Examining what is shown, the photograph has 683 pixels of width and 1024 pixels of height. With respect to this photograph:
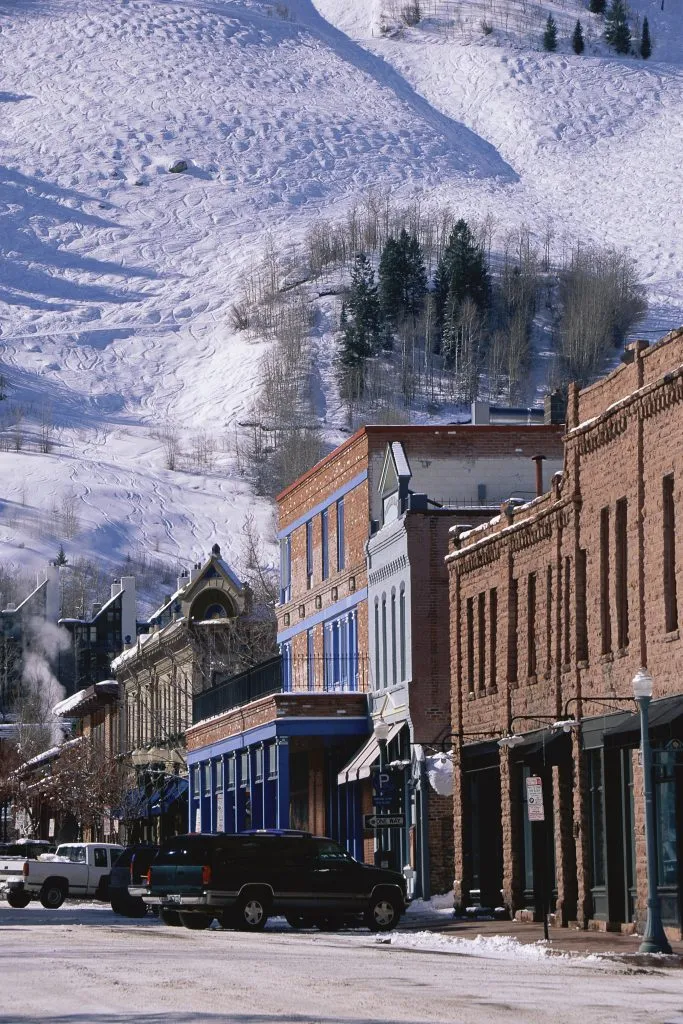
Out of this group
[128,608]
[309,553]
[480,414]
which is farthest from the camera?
[128,608]

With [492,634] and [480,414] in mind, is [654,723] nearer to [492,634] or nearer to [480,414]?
[492,634]

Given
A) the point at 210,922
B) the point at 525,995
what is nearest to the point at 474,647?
the point at 210,922

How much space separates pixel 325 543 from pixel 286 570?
6.08 metres

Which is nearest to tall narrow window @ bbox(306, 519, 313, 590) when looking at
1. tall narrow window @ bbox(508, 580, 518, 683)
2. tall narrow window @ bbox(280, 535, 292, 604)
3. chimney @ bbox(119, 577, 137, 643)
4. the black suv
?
tall narrow window @ bbox(280, 535, 292, 604)

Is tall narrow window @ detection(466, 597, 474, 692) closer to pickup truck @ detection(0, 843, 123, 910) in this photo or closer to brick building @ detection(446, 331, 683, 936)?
brick building @ detection(446, 331, 683, 936)

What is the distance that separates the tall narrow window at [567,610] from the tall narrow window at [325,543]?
21.4 meters

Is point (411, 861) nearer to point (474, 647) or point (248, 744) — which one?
point (474, 647)

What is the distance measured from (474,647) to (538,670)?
4.62 metres

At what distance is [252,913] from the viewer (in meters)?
37.7

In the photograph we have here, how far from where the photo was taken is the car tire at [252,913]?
3759cm

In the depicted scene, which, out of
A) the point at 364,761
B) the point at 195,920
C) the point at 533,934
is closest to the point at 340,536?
the point at 364,761

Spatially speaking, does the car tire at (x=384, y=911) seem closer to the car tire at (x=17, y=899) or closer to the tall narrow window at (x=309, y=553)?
the car tire at (x=17, y=899)

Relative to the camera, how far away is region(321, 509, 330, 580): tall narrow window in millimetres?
60000

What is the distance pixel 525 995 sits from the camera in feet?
76.8
